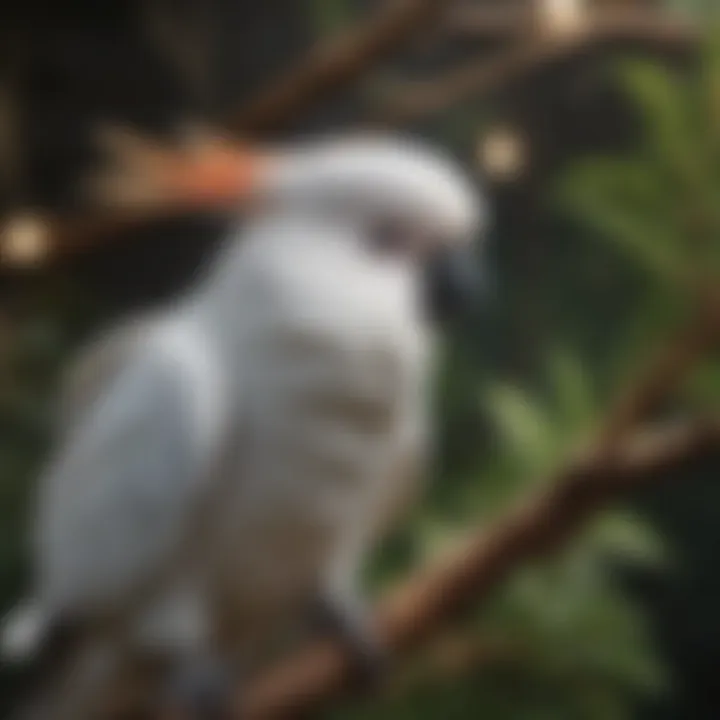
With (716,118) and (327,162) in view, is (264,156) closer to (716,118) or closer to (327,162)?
(327,162)

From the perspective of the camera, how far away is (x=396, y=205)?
68 centimetres

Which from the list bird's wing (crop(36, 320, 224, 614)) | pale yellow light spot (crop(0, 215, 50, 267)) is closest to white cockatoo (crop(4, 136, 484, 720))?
bird's wing (crop(36, 320, 224, 614))

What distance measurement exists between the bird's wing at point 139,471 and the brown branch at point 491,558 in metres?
0.10

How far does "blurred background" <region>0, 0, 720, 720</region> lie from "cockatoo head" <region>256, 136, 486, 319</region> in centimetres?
3

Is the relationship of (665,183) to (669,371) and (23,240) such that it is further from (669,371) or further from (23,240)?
(23,240)

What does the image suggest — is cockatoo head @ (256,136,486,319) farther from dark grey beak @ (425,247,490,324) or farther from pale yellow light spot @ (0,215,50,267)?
pale yellow light spot @ (0,215,50,267)

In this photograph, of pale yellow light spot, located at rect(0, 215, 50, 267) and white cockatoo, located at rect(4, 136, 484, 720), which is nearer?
white cockatoo, located at rect(4, 136, 484, 720)

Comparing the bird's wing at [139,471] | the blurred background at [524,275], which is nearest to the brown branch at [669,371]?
the blurred background at [524,275]

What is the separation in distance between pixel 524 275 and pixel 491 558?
0.16m

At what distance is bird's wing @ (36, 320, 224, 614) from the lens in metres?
0.66

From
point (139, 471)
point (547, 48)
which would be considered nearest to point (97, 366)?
point (139, 471)

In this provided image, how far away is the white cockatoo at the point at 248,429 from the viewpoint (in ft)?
2.20

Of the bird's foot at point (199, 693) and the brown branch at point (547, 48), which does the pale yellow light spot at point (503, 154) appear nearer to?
the brown branch at point (547, 48)

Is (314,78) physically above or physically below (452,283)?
above
